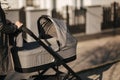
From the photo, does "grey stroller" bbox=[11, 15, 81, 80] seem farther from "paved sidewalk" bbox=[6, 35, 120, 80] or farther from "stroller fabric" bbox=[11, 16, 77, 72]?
"paved sidewalk" bbox=[6, 35, 120, 80]

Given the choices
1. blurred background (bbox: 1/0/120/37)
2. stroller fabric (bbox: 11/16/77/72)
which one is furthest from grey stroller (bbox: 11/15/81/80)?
blurred background (bbox: 1/0/120/37)

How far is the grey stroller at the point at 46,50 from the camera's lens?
6.71m

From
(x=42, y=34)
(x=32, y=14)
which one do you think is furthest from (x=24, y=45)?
(x=32, y=14)

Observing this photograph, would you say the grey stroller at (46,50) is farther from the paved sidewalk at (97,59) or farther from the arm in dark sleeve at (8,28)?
the paved sidewalk at (97,59)

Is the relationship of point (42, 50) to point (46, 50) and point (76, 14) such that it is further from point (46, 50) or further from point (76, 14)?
point (76, 14)

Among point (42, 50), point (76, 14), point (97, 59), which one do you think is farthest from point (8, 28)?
point (76, 14)

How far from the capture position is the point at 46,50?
269 inches

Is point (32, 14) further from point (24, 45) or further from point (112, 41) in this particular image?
point (24, 45)

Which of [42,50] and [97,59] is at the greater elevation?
[42,50]

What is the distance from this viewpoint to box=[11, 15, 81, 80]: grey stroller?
671cm

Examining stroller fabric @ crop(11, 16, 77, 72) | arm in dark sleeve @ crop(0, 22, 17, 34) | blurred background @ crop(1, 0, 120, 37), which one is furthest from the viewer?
blurred background @ crop(1, 0, 120, 37)

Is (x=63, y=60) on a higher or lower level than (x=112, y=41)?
higher

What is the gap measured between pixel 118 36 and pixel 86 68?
258 inches

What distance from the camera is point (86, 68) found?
10.0 meters
